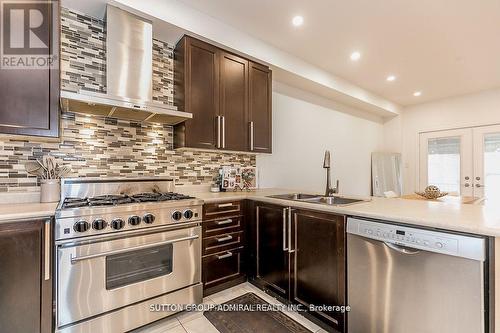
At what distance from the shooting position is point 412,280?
1.36 m

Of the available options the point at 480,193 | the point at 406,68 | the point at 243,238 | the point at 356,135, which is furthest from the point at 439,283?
the point at 480,193

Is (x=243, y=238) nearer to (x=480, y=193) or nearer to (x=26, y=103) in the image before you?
(x=26, y=103)

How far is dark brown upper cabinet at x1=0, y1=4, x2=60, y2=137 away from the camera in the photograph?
153 cm

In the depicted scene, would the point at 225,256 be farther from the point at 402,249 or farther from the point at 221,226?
the point at 402,249

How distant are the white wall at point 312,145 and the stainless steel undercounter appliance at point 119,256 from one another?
162cm

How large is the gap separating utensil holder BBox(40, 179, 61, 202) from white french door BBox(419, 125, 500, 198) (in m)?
5.68

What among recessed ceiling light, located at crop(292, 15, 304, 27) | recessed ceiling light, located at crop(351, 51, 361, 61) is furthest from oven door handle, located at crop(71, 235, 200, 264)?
recessed ceiling light, located at crop(351, 51, 361, 61)

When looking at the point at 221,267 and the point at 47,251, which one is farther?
the point at 221,267

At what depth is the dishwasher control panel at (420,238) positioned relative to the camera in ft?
3.74

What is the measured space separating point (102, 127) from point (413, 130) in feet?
20.0

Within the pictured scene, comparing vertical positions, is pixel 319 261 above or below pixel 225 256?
above

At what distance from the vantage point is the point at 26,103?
5.17 ft

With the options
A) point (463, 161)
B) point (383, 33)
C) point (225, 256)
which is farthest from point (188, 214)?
point (463, 161)

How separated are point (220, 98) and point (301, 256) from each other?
1.73 m
